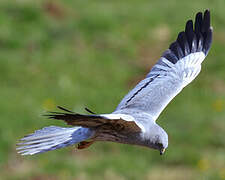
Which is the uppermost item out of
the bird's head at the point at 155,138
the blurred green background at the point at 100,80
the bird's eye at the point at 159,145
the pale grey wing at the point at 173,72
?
the pale grey wing at the point at 173,72

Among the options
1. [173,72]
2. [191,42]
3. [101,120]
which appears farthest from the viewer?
[191,42]

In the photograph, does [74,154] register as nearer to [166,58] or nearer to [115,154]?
[115,154]

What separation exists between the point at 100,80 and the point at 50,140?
A: 6.15 meters

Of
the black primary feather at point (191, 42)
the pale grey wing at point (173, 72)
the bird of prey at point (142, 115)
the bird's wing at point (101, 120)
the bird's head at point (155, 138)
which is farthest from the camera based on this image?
the black primary feather at point (191, 42)

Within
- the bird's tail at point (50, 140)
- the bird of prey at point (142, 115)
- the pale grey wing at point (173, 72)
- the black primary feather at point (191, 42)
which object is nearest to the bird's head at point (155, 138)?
the bird of prey at point (142, 115)

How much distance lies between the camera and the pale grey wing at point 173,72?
7477mm

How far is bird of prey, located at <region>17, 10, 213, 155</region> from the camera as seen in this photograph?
639cm

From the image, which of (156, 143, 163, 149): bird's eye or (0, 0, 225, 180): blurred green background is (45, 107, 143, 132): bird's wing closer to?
(156, 143, 163, 149): bird's eye

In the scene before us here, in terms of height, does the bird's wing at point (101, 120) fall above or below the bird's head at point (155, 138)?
above

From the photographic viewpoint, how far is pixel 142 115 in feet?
23.2

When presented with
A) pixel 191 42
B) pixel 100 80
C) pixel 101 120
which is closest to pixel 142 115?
pixel 101 120

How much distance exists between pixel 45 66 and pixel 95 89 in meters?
0.93

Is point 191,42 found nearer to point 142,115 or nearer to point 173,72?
point 173,72

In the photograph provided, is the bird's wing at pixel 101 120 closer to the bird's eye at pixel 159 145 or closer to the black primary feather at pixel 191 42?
the bird's eye at pixel 159 145
